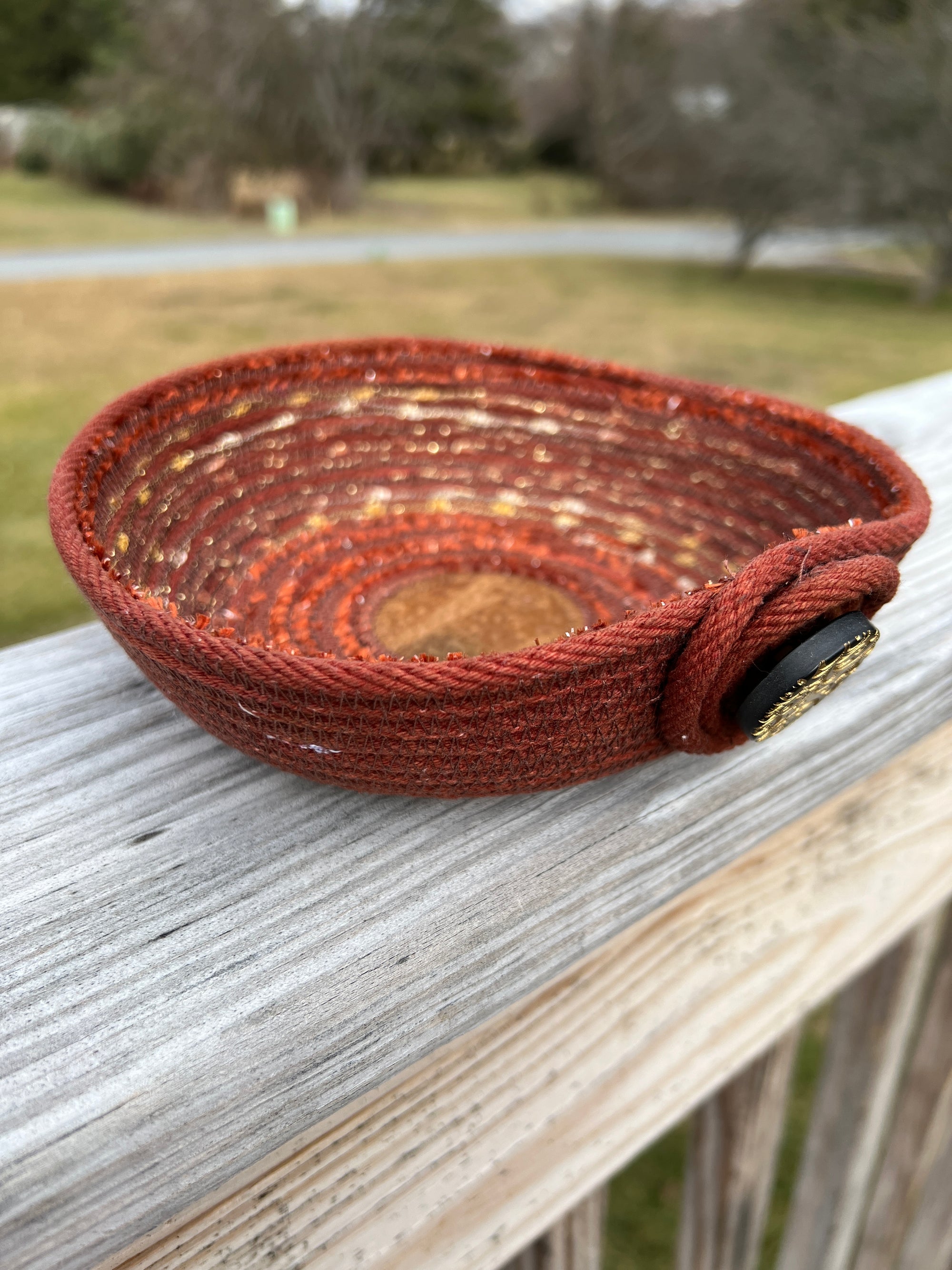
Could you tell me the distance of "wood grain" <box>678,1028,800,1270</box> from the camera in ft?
1.84

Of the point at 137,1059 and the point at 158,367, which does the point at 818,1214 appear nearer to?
the point at 137,1059

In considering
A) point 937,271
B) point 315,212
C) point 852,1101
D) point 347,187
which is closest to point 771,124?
point 937,271

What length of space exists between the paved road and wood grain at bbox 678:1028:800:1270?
340cm

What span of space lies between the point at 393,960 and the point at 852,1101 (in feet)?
1.84

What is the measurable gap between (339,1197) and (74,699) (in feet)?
0.74

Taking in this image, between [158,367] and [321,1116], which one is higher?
[321,1116]

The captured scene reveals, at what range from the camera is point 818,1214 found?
72 cm

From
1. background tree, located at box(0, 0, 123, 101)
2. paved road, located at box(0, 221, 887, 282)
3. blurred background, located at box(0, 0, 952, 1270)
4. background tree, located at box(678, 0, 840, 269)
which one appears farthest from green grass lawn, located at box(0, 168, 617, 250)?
background tree, located at box(0, 0, 123, 101)

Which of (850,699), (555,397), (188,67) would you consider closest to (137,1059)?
(850,699)

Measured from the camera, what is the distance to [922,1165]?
739mm

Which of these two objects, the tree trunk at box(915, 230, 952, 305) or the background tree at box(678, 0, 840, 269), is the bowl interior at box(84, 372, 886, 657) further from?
the tree trunk at box(915, 230, 952, 305)

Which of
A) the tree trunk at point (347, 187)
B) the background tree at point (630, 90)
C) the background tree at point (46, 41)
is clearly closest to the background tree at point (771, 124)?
Answer: the background tree at point (630, 90)

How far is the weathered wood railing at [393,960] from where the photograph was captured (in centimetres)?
25

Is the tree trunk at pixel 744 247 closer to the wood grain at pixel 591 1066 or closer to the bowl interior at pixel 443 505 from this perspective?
the bowl interior at pixel 443 505
